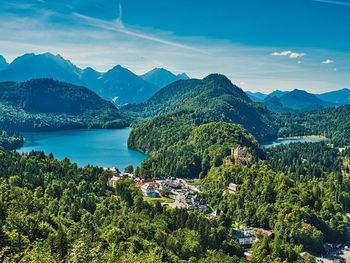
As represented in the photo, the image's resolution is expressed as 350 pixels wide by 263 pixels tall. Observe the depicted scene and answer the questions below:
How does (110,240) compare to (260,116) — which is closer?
(110,240)

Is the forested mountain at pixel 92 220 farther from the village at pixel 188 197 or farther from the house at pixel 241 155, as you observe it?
the house at pixel 241 155

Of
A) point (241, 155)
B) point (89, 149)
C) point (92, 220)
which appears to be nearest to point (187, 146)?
point (241, 155)

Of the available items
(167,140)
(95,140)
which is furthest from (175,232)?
(95,140)

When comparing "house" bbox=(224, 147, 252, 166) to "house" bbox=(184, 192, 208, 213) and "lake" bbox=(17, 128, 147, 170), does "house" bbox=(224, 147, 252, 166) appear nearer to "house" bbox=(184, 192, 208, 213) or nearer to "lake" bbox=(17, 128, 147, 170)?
"house" bbox=(184, 192, 208, 213)

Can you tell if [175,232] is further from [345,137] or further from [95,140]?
[345,137]

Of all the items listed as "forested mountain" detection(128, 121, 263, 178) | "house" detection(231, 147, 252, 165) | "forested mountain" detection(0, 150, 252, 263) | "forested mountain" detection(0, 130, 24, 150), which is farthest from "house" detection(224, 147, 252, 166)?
"forested mountain" detection(0, 130, 24, 150)

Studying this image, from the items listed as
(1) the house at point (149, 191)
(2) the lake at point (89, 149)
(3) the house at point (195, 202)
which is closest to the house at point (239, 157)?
(3) the house at point (195, 202)
